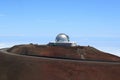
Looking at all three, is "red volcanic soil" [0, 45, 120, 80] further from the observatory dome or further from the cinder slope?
the observatory dome

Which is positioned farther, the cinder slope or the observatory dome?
the observatory dome

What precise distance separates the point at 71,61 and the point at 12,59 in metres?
4.16

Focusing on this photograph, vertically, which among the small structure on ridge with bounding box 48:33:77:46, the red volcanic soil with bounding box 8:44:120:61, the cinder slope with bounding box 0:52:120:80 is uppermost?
the small structure on ridge with bounding box 48:33:77:46

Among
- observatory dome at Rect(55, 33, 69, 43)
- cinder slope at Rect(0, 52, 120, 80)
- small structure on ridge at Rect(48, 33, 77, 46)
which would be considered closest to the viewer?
cinder slope at Rect(0, 52, 120, 80)

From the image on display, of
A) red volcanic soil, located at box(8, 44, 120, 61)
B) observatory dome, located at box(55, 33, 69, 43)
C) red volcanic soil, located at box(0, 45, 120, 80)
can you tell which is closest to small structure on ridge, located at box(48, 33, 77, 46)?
observatory dome, located at box(55, 33, 69, 43)

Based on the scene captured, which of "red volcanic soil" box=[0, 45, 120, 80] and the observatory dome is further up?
the observatory dome

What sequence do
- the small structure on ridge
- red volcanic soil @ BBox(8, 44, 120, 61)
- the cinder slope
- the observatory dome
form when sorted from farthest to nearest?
the observatory dome < the small structure on ridge < red volcanic soil @ BBox(8, 44, 120, 61) < the cinder slope

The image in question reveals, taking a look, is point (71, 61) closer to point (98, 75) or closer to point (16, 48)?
point (98, 75)

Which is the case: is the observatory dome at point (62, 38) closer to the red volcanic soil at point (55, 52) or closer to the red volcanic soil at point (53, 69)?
the red volcanic soil at point (55, 52)

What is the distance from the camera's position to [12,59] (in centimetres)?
1945

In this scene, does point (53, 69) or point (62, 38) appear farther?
point (62, 38)

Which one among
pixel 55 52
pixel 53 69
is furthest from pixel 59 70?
pixel 55 52

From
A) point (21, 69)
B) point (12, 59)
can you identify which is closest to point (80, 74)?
point (21, 69)

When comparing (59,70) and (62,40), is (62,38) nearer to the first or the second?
(62,40)
